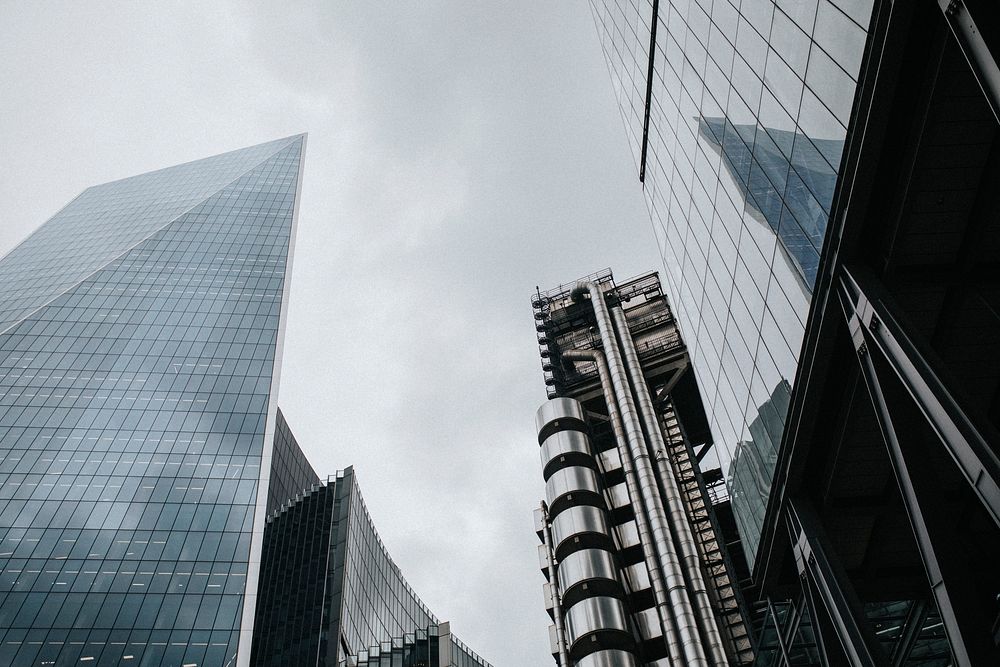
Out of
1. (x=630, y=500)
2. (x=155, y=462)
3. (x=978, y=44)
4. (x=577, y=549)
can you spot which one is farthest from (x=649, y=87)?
(x=155, y=462)

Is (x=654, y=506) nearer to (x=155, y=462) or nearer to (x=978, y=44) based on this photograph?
(x=978, y=44)

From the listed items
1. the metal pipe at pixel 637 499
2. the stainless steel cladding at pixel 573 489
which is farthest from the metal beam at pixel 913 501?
the stainless steel cladding at pixel 573 489

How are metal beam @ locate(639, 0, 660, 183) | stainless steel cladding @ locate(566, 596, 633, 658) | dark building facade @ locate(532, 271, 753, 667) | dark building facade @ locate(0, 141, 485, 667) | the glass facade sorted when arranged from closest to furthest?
the glass facade
metal beam @ locate(639, 0, 660, 183)
dark building facade @ locate(532, 271, 753, 667)
stainless steel cladding @ locate(566, 596, 633, 658)
dark building facade @ locate(0, 141, 485, 667)

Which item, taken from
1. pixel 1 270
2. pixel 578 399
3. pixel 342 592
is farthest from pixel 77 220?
pixel 578 399

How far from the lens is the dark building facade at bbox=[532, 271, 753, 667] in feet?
148

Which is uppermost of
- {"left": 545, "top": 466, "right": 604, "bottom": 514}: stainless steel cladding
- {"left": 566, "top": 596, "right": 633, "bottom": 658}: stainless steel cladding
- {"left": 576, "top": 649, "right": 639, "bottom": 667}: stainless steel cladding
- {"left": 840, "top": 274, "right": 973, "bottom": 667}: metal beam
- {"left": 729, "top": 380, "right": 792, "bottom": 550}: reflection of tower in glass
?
{"left": 545, "top": 466, "right": 604, "bottom": 514}: stainless steel cladding

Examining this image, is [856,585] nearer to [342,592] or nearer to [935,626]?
[935,626]

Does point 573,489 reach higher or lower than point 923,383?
higher

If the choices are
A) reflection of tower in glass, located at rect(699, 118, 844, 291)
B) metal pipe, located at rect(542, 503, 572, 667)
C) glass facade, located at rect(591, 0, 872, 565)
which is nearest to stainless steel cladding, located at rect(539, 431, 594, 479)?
metal pipe, located at rect(542, 503, 572, 667)

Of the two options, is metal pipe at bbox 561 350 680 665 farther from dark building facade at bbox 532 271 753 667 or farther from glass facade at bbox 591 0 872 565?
glass facade at bbox 591 0 872 565

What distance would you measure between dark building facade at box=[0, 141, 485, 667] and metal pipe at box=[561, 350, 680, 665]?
86.9 ft

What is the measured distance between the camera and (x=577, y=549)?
2050 inches

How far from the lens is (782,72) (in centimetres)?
1808

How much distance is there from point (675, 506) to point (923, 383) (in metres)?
40.1
